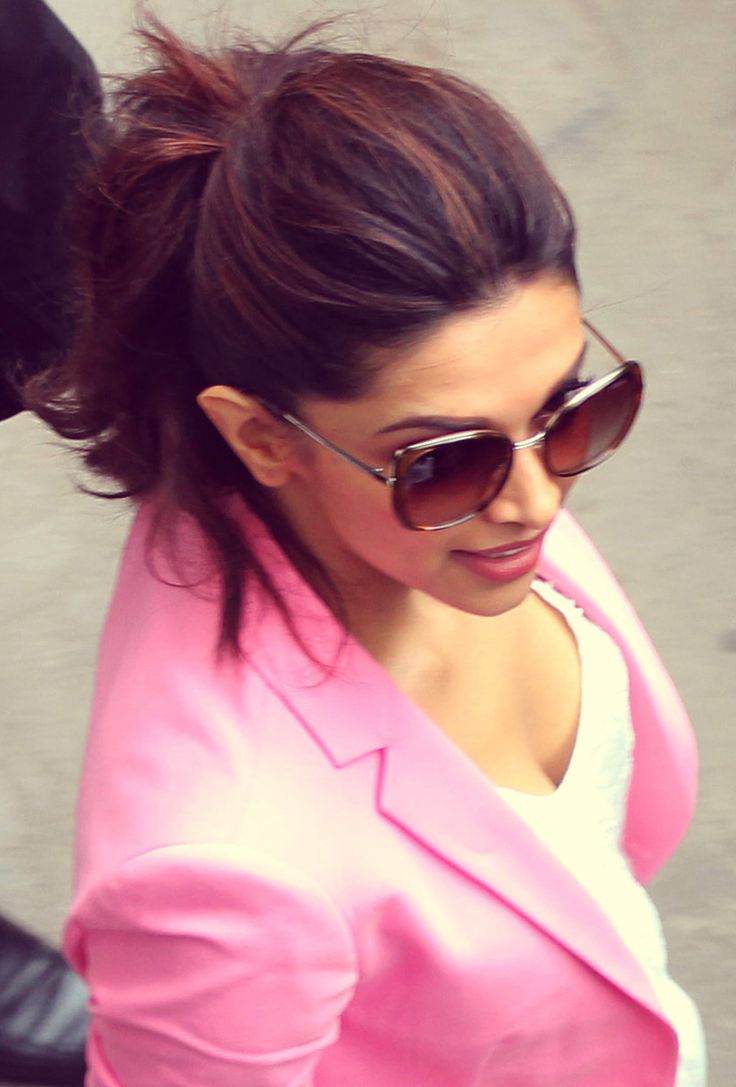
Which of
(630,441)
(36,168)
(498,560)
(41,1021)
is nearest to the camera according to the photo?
(498,560)

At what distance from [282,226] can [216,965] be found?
1.71 ft

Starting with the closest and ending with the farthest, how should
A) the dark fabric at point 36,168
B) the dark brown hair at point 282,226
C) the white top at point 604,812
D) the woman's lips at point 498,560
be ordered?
1. the dark brown hair at point 282,226
2. the woman's lips at point 498,560
3. the white top at point 604,812
4. the dark fabric at point 36,168

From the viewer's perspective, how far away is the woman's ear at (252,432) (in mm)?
1034

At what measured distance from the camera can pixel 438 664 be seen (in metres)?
1.28

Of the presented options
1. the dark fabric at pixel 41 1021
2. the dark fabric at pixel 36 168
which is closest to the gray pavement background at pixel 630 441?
the dark fabric at pixel 41 1021

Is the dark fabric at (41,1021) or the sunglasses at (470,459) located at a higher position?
the sunglasses at (470,459)

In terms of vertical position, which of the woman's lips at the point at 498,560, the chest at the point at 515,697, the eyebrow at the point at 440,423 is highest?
the eyebrow at the point at 440,423

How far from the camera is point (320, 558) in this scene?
1.16 meters

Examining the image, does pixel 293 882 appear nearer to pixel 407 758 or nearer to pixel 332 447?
pixel 407 758

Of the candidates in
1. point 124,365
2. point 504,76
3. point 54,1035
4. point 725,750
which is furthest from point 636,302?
point 124,365

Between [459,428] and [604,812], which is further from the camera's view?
[604,812]

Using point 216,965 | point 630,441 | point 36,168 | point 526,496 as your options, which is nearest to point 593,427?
point 526,496

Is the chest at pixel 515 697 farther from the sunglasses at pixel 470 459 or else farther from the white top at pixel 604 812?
the sunglasses at pixel 470 459

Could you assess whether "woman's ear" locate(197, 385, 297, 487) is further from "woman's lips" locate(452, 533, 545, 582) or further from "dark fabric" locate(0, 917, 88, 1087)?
"dark fabric" locate(0, 917, 88, 1087)
